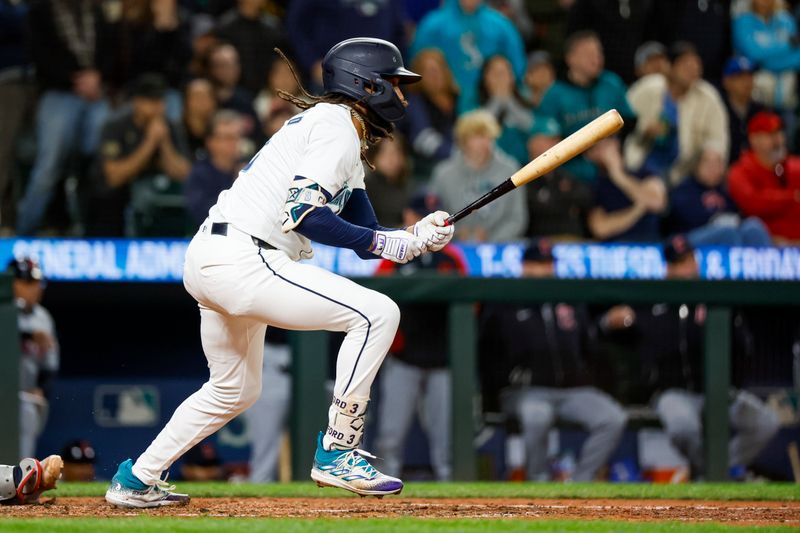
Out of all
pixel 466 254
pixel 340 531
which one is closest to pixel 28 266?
pixel 466 254

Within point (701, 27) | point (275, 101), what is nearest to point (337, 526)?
point (275, 101)

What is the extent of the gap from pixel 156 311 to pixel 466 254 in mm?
1938

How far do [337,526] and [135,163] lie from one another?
486cm

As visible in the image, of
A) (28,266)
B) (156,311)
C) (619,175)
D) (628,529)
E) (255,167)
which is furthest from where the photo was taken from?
(619,175)

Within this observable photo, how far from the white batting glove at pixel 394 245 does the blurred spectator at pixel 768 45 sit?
6144 mm

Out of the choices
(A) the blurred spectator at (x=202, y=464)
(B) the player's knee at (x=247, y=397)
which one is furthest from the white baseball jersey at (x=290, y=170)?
(A) the blurred spectator at (x=202, y=464)

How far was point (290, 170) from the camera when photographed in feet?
15.1

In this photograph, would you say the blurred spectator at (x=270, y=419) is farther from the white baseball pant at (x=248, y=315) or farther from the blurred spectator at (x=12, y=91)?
the white baseball pant at (x=248, y=315)

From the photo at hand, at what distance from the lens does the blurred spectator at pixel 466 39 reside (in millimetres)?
9484

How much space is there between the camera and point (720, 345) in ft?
25.1

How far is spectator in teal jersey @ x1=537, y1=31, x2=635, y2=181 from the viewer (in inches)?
370

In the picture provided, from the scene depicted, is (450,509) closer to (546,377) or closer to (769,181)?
(546,377)

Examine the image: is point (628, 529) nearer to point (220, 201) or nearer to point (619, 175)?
point (220, 201)

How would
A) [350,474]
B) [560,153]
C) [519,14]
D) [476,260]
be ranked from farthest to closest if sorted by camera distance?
[519,14]
[476,260]
[560,153]
[350,474]
